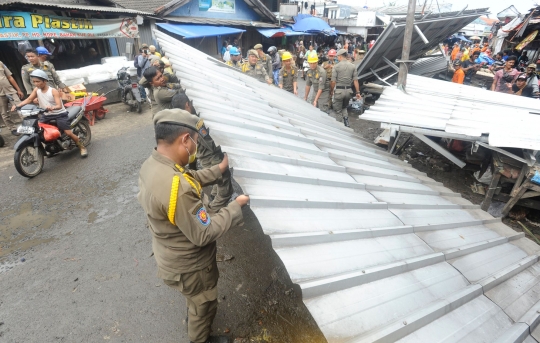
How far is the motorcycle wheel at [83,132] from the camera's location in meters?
6.06

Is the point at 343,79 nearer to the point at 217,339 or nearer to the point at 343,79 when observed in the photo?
the point at 343,79

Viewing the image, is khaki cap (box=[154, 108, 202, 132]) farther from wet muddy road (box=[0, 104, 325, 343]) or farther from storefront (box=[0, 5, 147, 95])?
storefront (box=[0, 5, 147, 95])

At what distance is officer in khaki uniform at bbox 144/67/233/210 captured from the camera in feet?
11.1

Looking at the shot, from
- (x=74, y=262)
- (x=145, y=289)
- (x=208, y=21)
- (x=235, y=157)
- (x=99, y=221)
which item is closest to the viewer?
(x=235, y=157)

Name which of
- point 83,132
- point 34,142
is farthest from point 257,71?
point 34,142

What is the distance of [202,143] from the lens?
351 centimetres

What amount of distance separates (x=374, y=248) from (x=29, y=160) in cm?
593

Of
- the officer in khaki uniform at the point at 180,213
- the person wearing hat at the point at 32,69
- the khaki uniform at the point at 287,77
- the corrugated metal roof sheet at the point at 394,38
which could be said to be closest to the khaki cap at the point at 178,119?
the officer in khaki uniform at the point at 180,213

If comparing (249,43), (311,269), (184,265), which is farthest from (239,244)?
(249,43)

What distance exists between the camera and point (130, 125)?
25.4 feet

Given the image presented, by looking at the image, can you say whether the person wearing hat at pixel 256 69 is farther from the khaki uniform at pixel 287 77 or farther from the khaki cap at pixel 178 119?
the khaki cap at pixel 178 119

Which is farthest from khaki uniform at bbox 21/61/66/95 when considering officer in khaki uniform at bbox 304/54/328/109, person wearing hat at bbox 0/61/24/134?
officer in khaki uniform at bbox 304/54/328/109

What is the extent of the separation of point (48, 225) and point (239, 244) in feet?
8.84

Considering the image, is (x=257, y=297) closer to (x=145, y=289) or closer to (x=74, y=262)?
(x=145, y=289)
